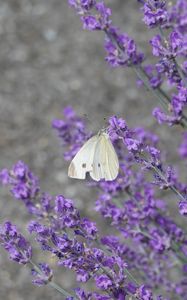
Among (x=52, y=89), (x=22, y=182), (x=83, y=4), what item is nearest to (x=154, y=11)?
(x=83, y=4)

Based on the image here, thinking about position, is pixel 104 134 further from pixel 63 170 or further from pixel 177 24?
pixel 63 170

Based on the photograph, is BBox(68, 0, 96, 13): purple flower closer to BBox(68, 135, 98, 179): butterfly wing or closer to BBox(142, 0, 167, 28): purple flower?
BBox(142, 0, 167, 28): purple flower

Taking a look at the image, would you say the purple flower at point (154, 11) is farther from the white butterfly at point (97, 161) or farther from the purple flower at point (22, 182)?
the purple flower at point (22, 182)

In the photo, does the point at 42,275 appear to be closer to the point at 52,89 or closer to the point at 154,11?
the point at 154,11

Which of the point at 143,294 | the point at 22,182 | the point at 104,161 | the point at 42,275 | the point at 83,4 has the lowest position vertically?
the point at 143,294

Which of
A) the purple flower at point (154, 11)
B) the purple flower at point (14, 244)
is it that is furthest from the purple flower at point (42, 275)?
the purple flower at point (154, 11)

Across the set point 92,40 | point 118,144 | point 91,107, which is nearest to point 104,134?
point 118,144
